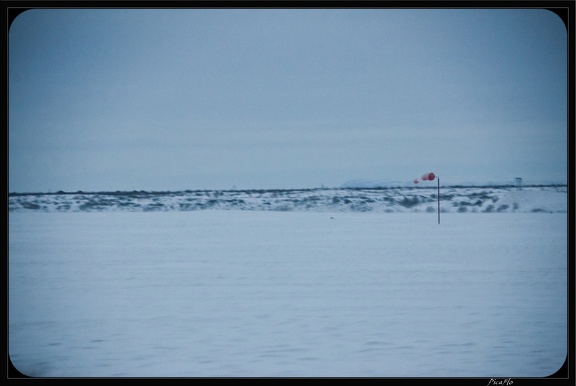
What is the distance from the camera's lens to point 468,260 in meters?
7.47

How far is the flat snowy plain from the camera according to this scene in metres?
3.58

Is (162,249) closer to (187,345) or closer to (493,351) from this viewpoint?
(187,345)

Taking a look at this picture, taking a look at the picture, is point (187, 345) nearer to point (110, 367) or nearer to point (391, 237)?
point (110, 367)

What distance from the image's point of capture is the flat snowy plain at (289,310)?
3.58m

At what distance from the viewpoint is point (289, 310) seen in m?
4.79

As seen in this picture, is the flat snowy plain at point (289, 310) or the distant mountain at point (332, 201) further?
the distant mountain at point (332, 201)

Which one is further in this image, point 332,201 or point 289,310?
point 332,201

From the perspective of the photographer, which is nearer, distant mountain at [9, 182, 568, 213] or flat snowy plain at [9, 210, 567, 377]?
flat snowy plain at [9, 210, 567, 377]

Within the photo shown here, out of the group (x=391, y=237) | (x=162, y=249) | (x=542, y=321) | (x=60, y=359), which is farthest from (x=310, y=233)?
(x=60, y=359)

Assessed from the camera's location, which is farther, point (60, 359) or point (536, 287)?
point (536, 287)

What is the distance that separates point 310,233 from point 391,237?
1934mm

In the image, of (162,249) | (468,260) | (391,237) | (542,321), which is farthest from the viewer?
(391,237)
